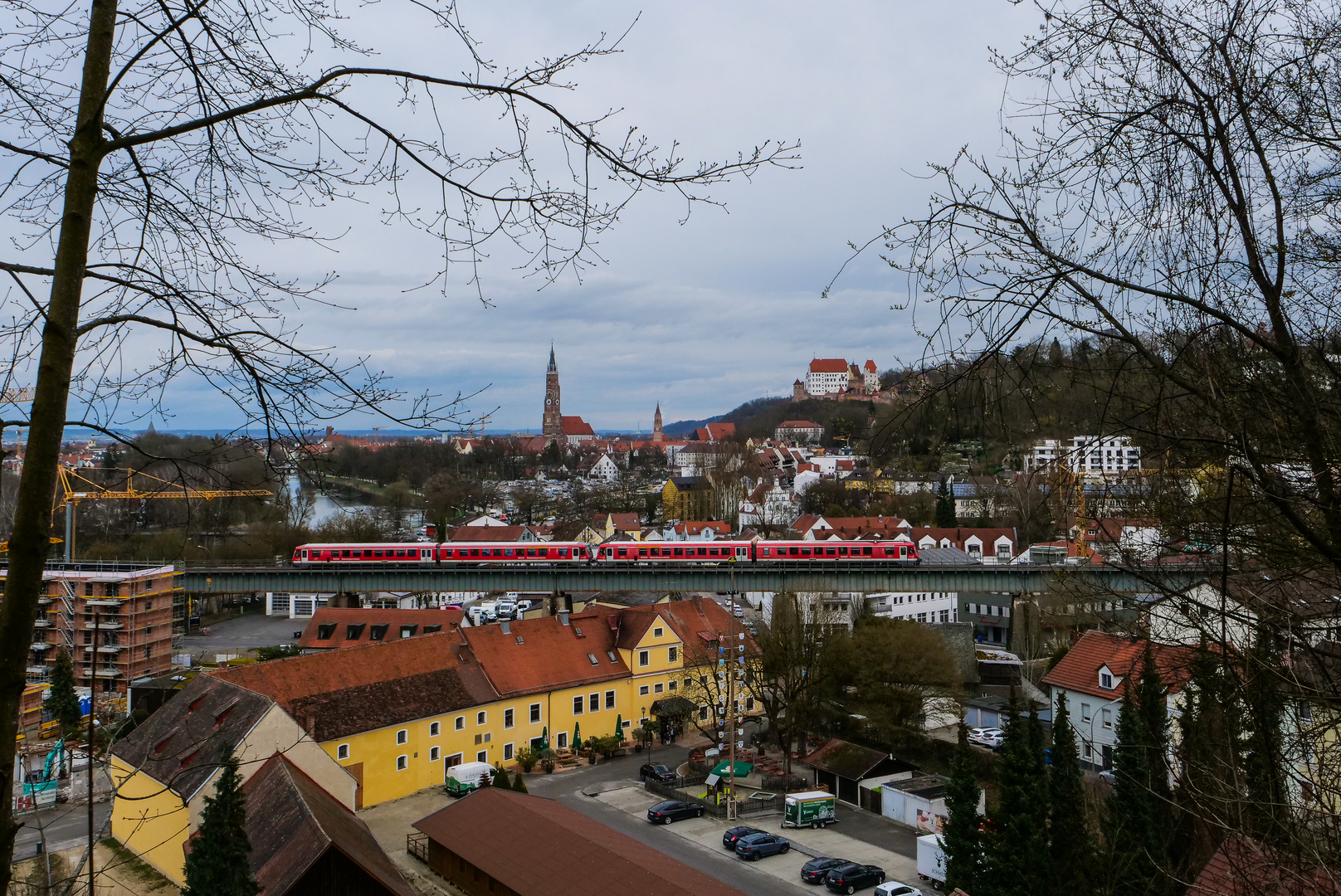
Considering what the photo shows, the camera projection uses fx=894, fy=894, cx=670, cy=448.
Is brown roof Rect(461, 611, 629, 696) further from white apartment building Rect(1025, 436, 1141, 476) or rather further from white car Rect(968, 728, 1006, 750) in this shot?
white apartment building Rect(1025, 436, 1141, 476)

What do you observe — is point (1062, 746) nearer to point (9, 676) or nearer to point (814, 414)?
point (9, 676)

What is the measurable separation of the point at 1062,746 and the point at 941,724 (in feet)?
41.7

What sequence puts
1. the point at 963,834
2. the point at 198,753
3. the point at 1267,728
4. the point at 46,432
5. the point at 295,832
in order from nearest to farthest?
the point at 46,432, the point at 1267,728, the point at 295,832, the point at 963,834, the point at 198,753

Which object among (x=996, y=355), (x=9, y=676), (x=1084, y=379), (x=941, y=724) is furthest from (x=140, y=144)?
(x=941, y=724)

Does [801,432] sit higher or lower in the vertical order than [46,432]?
higher

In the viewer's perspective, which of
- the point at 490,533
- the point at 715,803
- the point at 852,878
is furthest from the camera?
the point at 490,533

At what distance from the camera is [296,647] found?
34625 millimetres

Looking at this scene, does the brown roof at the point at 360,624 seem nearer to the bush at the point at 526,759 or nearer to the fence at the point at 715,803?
the bush at the point at 526,759

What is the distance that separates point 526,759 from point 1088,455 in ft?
74.9

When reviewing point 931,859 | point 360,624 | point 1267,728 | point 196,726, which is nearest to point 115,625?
point 360,624

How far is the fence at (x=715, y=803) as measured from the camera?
70.0 ft

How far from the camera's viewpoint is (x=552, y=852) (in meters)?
15.8

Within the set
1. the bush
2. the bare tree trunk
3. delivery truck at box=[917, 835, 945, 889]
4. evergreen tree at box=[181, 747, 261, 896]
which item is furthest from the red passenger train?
the bare tree trunk

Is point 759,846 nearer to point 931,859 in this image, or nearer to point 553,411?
point 931,859
